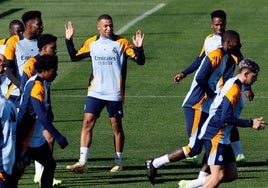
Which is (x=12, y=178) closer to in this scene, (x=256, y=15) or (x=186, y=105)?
(x=186, y=105)

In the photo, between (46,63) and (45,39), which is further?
(45,39)

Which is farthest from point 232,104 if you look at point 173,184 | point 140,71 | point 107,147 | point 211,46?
point 140,71

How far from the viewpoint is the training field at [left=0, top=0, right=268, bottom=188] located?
62.3ft

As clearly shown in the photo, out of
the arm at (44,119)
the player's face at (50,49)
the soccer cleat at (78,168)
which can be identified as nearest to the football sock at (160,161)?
the soccer cleat at (78,168)

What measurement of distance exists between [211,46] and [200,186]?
3.73m

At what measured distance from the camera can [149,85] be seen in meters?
27.1

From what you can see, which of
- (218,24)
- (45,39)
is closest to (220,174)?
(45,39)

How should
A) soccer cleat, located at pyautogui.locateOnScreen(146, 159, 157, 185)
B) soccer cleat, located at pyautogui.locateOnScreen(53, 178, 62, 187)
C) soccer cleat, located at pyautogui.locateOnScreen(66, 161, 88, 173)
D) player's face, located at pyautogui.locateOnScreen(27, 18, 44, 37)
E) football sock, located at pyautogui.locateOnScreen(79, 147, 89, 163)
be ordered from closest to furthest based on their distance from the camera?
soccer cleat, located at pyautogui.locateOnScreen(53, 178, 62, 187) → soccer cleat, located at pyautogui.locateOnScreen(146, 159, 157, 185) → player's face, located at pyautogui.locateOnScreen(27, 18, 44, 37) → soccer cleat, located at pyautogui.locateOnScreen(66, 161, 88, 173) → football sock, located at pyautogui.locateOnScreen(79, 147, 89, 163)

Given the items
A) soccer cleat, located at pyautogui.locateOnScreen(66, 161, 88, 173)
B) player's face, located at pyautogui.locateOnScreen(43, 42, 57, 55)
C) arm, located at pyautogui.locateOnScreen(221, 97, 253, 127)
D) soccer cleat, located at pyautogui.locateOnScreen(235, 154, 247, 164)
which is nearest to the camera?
arm, located at pyautogui.locateOnScreen(221, 97, 253, 127)

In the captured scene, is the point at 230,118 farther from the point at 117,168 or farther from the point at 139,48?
the point at 117,168

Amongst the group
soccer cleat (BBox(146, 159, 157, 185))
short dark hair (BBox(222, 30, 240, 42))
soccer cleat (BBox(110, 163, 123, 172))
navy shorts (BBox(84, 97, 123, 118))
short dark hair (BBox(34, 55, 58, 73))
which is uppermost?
short dark hair (BBox(222, 30, 240, 42))

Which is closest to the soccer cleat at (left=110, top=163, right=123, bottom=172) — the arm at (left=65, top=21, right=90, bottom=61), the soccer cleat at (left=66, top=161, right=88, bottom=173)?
the soccer cleat at (left=66, top=161, right=88, bottom=173)

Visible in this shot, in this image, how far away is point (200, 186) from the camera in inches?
655

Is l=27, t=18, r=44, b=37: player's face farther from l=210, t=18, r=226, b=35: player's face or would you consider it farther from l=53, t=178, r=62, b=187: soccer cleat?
l=210, t=18, r=226, b=35: player's face
